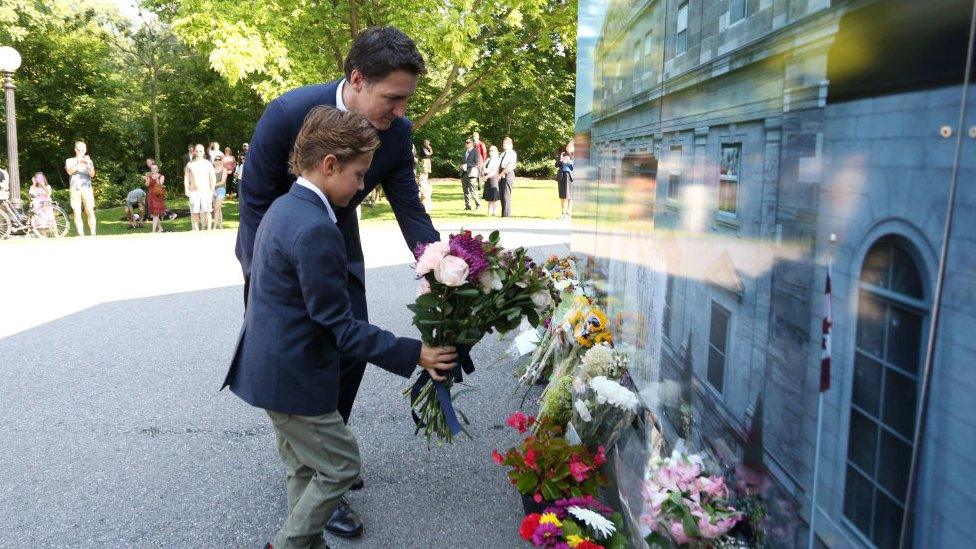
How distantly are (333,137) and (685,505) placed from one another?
158 cm

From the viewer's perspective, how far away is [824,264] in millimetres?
1491

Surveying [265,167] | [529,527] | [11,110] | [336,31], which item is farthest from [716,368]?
[336,31]

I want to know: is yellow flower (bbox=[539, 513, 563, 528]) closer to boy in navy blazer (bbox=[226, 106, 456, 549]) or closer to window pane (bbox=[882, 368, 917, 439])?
boy in navy blazer (bbox=[226, 106, 456, 549])

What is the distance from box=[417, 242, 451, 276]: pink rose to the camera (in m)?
2.77

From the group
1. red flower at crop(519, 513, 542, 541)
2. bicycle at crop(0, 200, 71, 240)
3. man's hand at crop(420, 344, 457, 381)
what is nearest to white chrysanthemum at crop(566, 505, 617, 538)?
red flower at crop(519, 513, 542, 541)

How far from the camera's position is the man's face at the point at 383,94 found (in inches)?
116

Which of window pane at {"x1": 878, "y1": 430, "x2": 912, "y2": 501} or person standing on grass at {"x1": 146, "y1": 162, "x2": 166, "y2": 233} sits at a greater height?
window pane at {"x1": 878, "y1": 430, "x2": 912, "y2": 501}

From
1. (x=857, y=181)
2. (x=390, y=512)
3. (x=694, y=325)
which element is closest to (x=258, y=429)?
(x=390, y=512)

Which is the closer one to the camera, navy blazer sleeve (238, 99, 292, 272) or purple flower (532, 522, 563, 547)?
purple flower (532, 522, 563, 547)

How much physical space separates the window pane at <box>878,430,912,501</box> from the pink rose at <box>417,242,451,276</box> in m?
1.69

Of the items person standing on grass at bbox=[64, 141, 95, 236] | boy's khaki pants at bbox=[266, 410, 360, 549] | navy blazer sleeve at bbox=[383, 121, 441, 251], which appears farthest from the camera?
person standing on grass at bbox=[64, 141, 95, 236]

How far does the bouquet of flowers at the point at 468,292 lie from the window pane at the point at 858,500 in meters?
1.52

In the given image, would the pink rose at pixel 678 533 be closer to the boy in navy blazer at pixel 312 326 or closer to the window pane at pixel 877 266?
the boy in navy blazer at pixel 312 326

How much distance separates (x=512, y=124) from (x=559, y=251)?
30484mm
